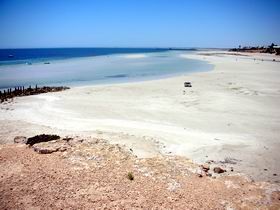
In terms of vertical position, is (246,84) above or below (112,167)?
above

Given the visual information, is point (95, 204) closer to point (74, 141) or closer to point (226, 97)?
point (74, 141)

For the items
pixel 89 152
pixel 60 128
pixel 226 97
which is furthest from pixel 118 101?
pixel 89 152

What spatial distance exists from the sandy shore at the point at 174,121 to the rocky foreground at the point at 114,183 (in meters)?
1.23

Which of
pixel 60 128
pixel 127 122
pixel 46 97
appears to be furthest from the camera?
pixel 46 97

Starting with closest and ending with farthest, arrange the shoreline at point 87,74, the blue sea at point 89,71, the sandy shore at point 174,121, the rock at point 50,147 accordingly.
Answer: the rock at point 50,147
the sandy shore at point 174,121
the shoreline at point 87,74
the blue sea at point 89,71

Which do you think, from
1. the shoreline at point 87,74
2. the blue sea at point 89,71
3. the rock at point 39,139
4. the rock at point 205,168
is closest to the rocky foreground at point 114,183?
the rock at point 205,168

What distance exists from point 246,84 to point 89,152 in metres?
23.9

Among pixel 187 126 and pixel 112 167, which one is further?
pixel 187 126

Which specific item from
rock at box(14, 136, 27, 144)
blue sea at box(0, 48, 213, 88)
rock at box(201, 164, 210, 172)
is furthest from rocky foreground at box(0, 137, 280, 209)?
blue sea at box(0, 48, 213, 88)

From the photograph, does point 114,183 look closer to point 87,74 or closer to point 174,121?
point 174,121

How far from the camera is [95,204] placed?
25.2 ft

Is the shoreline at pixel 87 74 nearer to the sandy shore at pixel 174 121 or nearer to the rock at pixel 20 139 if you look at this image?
the sandy shore at pixel 174 121

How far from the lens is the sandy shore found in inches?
470

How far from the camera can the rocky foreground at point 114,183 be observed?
783 centimetres
